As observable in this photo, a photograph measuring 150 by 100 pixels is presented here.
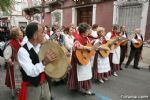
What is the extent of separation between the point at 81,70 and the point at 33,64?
2.99 m

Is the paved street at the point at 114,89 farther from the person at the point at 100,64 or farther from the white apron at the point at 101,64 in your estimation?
the white apron at the point at 101,64

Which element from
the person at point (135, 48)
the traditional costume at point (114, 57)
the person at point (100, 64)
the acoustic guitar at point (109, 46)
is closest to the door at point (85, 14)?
the person at point (135, 48)

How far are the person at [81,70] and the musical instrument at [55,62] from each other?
2.52 meters

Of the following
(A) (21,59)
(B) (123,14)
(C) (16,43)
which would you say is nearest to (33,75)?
(A) (21,59)

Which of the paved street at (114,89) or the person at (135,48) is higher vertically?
the person at (135,48)

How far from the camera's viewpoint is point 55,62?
9.88ft

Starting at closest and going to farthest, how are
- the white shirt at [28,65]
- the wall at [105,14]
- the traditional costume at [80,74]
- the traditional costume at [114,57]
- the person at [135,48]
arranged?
1. the white shirt at [28,65]
2. the traditional costume at [80,74]
3. the traditional costume at [114,57]
4. the person at [135,48]
5. the wall at [105,14]

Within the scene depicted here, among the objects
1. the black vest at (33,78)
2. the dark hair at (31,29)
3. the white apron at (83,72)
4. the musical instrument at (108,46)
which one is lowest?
the white apron at (83,72)

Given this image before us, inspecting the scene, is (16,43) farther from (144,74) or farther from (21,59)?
(144,74)

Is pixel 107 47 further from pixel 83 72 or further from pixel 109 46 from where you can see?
→ pixel 83 72

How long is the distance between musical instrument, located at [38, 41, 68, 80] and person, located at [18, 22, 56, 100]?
0.19 feet

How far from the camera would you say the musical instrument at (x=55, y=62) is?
300 cm

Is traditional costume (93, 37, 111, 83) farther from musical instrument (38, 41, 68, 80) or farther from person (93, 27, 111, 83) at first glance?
musical instrument (38, 41, 68, 80)

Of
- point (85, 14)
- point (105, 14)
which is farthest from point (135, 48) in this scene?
point (85, 14)
